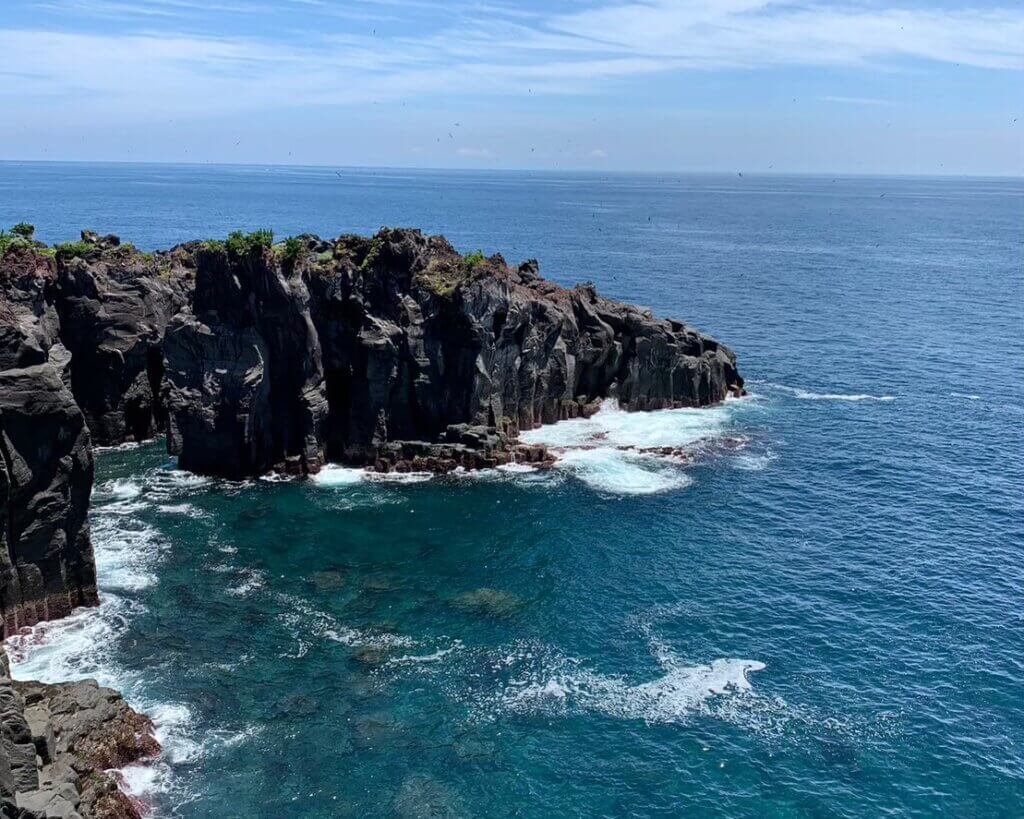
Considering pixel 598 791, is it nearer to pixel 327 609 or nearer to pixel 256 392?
pixel 327 609

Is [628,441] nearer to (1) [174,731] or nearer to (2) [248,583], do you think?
(2) [248,583]

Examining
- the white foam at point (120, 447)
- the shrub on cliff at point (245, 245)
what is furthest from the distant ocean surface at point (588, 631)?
the shrub on cliff at point (245, 245)

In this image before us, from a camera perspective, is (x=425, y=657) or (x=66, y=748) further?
(x=425, y=657)

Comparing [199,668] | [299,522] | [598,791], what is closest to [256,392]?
[299,522]

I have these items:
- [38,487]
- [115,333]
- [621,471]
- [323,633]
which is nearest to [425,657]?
[323,633]

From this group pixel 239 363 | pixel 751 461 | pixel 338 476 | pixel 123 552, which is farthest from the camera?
pixel 751 461

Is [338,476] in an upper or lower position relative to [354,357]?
lower

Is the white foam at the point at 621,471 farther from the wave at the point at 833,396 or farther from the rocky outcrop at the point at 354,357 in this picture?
the wave at the point at 833,396

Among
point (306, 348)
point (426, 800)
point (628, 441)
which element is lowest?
point (426, 800)
